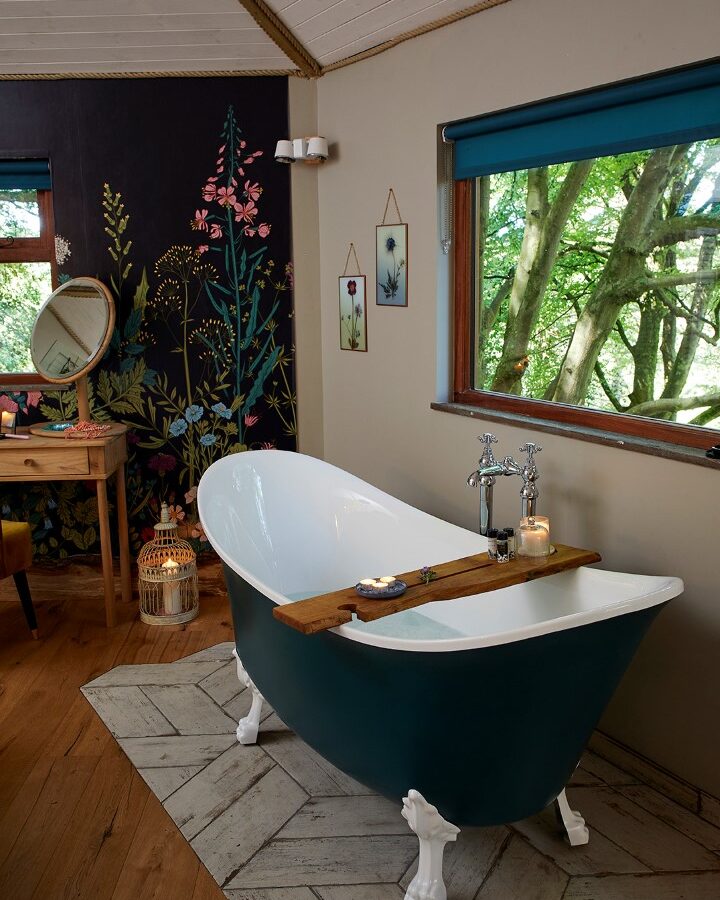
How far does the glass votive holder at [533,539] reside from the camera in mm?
2318

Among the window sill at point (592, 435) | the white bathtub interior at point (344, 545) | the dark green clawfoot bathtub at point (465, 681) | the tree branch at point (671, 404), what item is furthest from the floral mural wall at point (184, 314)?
the tree branch at point (671, 404)

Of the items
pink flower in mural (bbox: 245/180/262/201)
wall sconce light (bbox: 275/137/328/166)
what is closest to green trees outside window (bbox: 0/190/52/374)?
pink flower in mural (bbox: 245/180/262/201)

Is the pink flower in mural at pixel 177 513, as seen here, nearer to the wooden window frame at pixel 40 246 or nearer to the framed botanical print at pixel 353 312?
the wooden window frame at pixel 40 246

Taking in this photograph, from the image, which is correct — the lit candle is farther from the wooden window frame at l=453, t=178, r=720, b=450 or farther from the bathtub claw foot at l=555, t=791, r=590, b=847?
the bathtub claw foot at l=555, t=791, r=590, b=847

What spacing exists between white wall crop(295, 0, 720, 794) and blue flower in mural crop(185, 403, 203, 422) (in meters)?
0.46

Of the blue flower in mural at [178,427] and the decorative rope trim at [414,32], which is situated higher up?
the decorative rope trim at [414,32]

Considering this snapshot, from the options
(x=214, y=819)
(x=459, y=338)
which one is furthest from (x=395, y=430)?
(x=214, y=819)

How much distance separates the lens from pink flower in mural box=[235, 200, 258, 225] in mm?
3744

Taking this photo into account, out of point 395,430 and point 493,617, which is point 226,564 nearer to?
point 493,617

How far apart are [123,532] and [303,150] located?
1794 mm

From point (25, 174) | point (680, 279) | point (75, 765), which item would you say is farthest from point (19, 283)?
point (680, 279)

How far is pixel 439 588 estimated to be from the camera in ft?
7.00

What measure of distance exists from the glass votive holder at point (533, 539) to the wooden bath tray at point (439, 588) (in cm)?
2

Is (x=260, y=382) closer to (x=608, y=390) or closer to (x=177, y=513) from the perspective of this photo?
(x=177, y=513)
